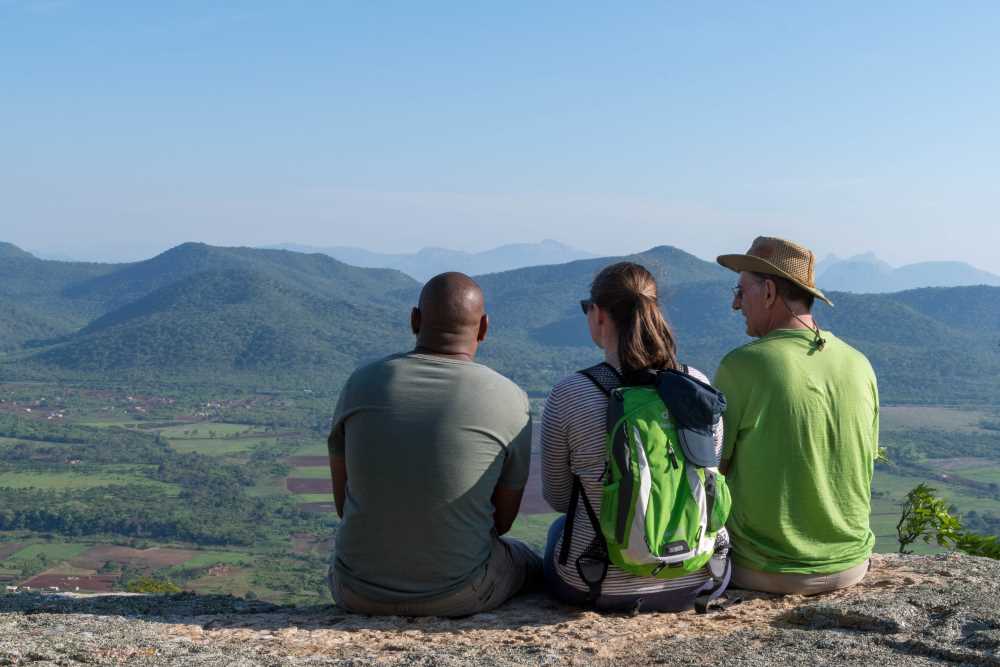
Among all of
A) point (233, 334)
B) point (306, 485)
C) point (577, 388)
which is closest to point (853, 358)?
point (577, 388)

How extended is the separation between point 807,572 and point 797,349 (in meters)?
1.04

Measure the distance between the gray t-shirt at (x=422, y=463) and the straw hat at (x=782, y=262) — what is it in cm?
131

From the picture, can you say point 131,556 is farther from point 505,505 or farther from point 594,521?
point 594,521

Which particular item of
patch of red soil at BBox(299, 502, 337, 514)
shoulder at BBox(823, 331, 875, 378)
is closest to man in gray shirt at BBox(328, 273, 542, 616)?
shoulder at BBox(823, 331, 875, 378)

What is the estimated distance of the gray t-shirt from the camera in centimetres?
414

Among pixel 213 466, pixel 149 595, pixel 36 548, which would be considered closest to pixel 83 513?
pixel 36 548

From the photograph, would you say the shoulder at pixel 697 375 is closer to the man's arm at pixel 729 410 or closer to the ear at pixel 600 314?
the man's arm at pixel 729 410

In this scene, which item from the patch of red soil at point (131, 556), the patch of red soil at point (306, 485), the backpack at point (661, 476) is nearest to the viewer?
the backpack at point (661, 476)

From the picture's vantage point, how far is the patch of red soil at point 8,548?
56.7m

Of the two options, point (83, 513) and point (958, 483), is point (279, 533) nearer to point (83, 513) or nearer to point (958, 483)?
point (83, 513)

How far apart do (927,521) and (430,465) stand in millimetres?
4496

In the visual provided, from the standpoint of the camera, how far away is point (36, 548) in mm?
59219

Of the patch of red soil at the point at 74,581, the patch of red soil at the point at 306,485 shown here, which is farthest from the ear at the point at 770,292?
the patch of red soil at the point at 306,485

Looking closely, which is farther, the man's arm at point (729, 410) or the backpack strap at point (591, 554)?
the man's arm at point (729, 410)
